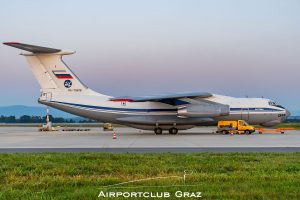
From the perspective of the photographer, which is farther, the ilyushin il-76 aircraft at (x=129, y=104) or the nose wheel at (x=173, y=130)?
the nose wheel at (x=173, y=130)

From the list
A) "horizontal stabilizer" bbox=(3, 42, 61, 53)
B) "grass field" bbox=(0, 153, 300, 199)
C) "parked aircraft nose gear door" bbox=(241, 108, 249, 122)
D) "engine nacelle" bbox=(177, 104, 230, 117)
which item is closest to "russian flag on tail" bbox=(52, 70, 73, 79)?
"horizontal stabilizer" bbox=(3, 42, 61, 53)

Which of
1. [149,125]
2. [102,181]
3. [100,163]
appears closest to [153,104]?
[149,125]

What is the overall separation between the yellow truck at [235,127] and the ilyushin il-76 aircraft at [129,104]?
46cm

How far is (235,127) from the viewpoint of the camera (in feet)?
118

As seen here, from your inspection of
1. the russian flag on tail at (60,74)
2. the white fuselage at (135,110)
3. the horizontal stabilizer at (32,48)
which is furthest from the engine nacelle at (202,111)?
the horizontal stabilizer at (32,48)

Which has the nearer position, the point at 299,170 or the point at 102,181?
the point at 102,181

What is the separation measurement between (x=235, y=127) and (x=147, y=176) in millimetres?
26549

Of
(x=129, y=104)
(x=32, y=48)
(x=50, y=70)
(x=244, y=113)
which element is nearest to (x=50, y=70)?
(x=50, y=70)

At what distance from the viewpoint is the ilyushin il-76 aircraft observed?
3434cm

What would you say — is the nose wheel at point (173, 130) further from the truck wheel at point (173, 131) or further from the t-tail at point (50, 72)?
the t-tail at point (50, 72)

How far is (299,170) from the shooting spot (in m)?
11.4

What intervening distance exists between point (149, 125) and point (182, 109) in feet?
10.7

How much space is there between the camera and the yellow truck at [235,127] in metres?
35.5

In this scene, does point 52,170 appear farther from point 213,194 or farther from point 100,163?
point 213,194
